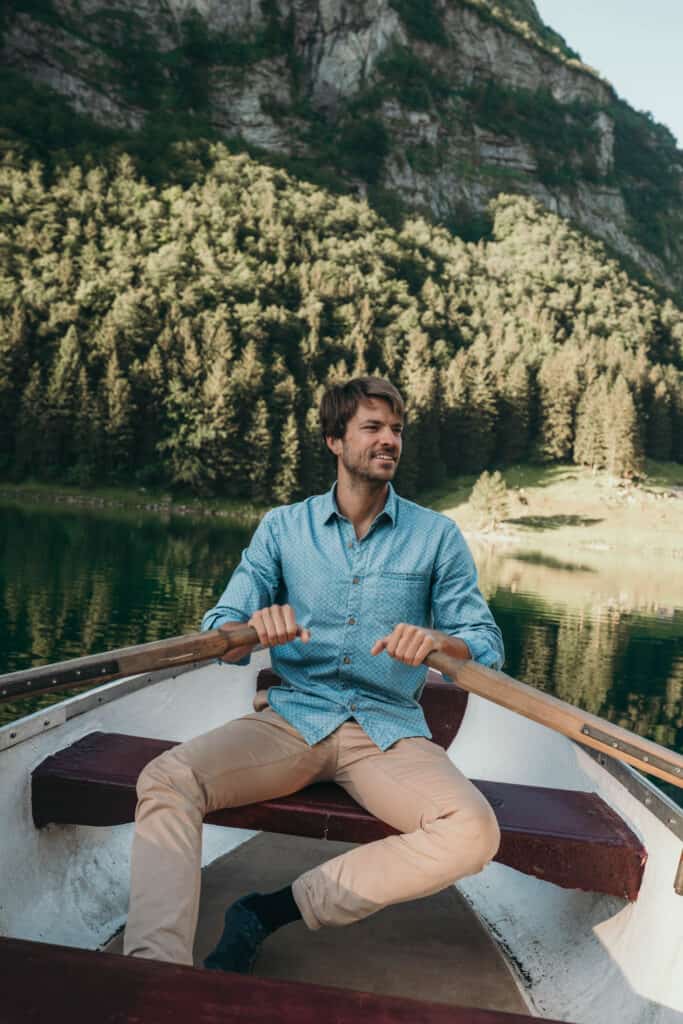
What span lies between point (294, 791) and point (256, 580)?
2.63ft

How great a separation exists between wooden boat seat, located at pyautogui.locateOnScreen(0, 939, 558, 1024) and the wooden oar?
2.74 feet

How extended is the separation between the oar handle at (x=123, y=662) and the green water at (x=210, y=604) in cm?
655

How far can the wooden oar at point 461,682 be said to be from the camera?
7.33ft

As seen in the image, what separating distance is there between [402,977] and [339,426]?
211 cm

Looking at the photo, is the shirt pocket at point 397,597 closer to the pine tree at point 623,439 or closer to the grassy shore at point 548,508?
the grassy shore at point 548,508

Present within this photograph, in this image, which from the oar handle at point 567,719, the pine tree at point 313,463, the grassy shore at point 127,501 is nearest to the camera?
the oar handle at point 567,719

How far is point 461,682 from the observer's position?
265cm

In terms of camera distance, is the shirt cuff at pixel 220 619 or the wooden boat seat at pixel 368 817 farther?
the shirt cuff at pixel 220 619

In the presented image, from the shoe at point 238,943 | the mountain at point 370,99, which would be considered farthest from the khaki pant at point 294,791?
the mountain at point 370,99

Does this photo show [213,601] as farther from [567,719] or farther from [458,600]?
[567,719]

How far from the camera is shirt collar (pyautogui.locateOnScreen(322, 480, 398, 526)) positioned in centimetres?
318

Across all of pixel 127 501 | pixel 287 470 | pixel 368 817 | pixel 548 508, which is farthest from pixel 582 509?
pixel 368 817

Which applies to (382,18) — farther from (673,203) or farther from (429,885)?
(429,885)

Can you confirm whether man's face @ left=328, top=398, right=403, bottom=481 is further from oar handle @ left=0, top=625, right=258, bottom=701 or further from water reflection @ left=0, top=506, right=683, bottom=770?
water reflection @ left=0, top=506, right=683, bottom=770
